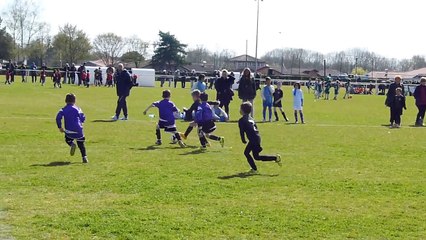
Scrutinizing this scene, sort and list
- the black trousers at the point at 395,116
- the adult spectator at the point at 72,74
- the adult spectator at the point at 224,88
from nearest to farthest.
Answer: the adult spectator at the point at 224,88 < the black trousers at the point at 395,116 < the adult spectator at the point at 72,74

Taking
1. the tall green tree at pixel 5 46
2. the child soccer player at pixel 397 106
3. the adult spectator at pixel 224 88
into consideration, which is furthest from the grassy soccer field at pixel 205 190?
the tall green tree at pixel 5 46

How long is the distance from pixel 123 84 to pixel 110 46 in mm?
111119

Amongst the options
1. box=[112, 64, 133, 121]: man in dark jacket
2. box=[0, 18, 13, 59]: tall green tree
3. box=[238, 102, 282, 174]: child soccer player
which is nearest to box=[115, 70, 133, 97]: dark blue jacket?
box=[112, 64, 133, 121]: man in dark jacket

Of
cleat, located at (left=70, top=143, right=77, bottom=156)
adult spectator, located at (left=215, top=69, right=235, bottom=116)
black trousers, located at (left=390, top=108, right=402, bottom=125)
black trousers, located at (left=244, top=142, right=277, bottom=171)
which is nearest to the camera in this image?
black trousers, located at (left=244, top=142, right=277, bottom=171)

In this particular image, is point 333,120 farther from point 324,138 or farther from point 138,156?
point 138,156

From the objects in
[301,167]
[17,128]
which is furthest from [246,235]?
[17,128]

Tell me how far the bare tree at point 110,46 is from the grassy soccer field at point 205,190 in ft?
377

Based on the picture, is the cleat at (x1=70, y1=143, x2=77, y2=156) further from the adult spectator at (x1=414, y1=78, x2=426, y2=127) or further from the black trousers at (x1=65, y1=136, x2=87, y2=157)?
the adult spectator at (x1=414, y1=78, x2=426, y2=127)

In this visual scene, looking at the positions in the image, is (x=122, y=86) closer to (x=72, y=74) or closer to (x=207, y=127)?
(x=207, y=127)

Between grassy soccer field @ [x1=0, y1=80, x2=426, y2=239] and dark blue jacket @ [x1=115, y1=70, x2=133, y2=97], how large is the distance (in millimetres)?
4703

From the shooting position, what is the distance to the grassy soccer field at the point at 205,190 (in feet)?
24.5

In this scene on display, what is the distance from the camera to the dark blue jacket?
2194 cm

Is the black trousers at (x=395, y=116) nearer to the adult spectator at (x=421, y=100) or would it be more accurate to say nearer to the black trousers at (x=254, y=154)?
the adult spectator at (x=421, y=100)

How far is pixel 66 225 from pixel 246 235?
2093 mm
